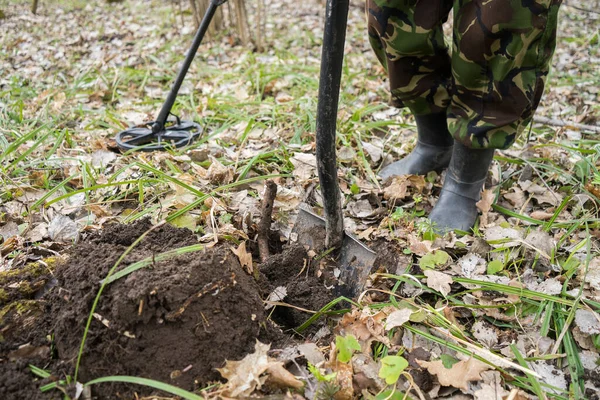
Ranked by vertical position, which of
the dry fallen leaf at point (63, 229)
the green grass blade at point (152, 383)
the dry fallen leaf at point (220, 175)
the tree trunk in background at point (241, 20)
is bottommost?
the dry fallen leaf at point (220, 175)

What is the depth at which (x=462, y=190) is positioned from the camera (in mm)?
1951

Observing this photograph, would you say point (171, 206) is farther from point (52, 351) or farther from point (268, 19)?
point (268, 19)

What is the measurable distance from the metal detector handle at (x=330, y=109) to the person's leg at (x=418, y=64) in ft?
2.23

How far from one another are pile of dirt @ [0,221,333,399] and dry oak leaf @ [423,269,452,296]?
1.87 feet

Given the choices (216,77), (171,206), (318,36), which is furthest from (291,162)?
(318,36)

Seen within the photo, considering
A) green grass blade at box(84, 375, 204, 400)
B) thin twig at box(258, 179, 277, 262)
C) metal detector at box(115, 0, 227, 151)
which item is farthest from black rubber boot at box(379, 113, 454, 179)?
green grass blade at box(84, 375, 204, 400)

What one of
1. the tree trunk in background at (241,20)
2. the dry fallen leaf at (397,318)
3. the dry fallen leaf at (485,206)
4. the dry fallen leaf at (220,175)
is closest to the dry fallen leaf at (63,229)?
the dry fallen leaf at (220,175)

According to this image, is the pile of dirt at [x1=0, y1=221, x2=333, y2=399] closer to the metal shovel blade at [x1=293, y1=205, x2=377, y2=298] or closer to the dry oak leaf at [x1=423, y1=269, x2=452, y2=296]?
the metal shovel blade at [x1=293, y1=205, x2=377, y2=298]

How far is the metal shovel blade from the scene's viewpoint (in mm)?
1520

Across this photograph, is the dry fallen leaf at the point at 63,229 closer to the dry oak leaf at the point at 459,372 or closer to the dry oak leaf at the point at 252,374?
the dry oak leaf at the point at 252,374

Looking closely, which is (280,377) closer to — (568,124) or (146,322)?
(146,322)

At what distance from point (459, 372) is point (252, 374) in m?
0.56

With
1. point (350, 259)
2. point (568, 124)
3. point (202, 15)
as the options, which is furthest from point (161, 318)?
point (202, 15)

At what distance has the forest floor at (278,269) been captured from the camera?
3.67ft
